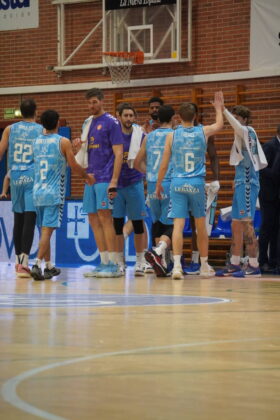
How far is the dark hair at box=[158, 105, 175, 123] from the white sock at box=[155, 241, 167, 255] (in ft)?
4.46

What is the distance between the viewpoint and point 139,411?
8.84 feet

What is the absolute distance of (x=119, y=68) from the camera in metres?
17.2

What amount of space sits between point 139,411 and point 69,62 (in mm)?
15829

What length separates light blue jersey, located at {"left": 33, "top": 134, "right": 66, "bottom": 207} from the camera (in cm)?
943

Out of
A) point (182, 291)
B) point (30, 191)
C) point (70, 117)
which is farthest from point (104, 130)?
point (70, 117)

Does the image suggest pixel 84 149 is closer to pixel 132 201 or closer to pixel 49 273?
pixel 132 201

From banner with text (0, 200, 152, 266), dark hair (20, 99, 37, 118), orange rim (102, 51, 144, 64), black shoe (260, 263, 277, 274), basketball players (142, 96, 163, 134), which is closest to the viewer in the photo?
dark hair (20, 99, 37, 118)

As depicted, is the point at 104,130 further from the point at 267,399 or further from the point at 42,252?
the point at 267,399

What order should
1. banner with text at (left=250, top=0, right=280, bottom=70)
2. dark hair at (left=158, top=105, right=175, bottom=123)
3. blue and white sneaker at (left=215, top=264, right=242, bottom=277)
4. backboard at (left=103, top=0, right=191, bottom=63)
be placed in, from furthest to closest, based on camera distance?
backboard at (left=103, top=0, right=191, bottom=63) → banner with text at (left=250, top=0, right=280, bottom=70) → blue and white sneaker at (left=215, top=264, right=242, bottom=277) → dark hair at (left=158, top=105, right=175, bottom=123)

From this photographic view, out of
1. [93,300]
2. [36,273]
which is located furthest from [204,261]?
[93,300]

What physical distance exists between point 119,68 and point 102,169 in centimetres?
782

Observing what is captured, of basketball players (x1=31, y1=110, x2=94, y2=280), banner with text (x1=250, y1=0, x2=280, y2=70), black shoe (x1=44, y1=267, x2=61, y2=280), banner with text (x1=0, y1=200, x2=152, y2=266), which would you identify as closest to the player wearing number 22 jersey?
basketball players (x1=31, y1=110, x2=94, y2=280)

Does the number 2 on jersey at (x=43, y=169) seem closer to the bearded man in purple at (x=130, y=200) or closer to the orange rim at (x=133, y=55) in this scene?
the bearded man in purple at (x=130, y=200)

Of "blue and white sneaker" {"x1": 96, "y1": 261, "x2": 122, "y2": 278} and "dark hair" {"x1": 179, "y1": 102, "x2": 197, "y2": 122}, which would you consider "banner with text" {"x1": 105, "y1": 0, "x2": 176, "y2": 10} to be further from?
"blue and white sneaker" {"x1": 96, "y1": 261, "x2": 122, "y2": 278}
